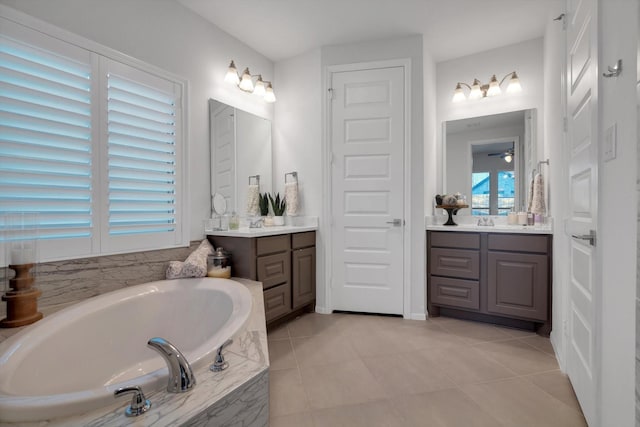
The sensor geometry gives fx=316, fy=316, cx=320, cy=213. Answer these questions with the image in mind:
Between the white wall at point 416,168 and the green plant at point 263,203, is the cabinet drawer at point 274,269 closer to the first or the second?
the green plant at point 263,203

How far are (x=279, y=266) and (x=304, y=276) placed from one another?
0.41 m

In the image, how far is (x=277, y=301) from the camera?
2.67 metres

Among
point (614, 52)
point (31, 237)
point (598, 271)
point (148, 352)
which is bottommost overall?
point (148, 352)

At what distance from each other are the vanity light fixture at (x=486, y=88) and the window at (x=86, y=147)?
2695 millimetres

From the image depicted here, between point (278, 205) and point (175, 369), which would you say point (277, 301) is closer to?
point (278, 205)

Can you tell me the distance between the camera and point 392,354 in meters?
2.27

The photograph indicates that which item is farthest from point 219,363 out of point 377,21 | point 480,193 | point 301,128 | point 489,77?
point 489,77

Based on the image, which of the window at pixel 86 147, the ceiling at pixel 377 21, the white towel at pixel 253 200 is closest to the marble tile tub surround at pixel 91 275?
the window at pixel 86 147

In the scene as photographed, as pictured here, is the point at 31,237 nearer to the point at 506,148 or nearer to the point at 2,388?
the point at 2,388

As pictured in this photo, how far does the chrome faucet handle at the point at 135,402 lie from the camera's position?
0.81 m

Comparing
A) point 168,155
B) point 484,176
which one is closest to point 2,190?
point 168,155

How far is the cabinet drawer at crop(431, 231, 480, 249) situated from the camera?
2836 mm

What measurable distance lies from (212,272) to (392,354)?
1.44 m

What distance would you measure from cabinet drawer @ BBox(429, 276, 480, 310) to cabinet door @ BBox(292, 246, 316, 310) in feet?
3.76
